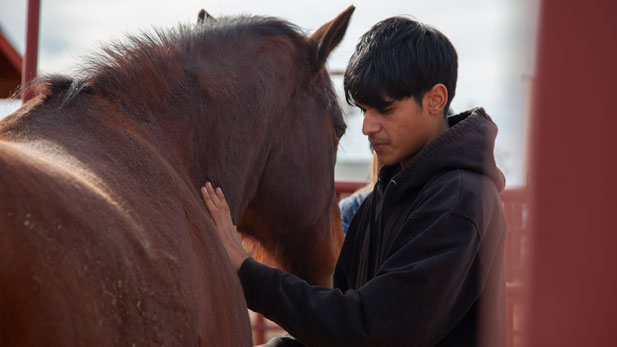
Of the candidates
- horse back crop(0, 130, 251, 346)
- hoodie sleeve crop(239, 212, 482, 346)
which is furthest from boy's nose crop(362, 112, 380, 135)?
horse back crop(0, 130, 251, 346)

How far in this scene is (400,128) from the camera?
194 cm

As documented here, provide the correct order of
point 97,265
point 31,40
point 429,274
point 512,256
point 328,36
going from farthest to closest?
point 512,256 < point 31,40 < point 328,36 < point 429,274 < point 97,265

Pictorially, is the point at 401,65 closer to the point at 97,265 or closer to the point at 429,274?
the point at 429,274

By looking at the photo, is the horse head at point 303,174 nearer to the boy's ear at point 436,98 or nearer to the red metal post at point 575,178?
the boy's ear at point 436,98

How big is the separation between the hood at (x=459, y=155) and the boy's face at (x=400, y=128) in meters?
0.11

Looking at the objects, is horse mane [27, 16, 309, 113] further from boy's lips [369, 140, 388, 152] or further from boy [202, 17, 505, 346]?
boy's lips [369, 140, 388, 152]

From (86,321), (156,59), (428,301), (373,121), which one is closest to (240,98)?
(156,59)

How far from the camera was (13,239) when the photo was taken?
3.52 feet

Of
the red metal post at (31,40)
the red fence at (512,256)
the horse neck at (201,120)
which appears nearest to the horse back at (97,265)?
the horse neck at (201,120)

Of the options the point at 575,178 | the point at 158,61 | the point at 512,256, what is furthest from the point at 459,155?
the point at 512,256

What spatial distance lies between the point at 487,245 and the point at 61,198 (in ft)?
3.81

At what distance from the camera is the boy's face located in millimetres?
1926

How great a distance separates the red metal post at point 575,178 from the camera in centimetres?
62

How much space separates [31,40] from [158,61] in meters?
1.56
